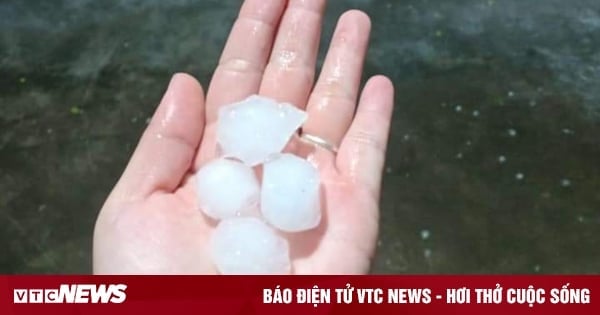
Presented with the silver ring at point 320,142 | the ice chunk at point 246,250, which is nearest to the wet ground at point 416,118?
the silver ring at point 320,142

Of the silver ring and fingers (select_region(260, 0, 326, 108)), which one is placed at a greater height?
fingers (select_region(260, 0, 326, 108))

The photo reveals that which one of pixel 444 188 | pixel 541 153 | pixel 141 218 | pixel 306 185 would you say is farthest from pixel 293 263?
pixel 541 153

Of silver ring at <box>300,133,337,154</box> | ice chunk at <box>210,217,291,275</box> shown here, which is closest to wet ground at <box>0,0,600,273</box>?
silver ring at <box>300,133,337,154</box>

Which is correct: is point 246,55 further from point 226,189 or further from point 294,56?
point 226,189

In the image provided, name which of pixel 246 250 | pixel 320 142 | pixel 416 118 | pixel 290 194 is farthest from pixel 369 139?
pixel 416 118

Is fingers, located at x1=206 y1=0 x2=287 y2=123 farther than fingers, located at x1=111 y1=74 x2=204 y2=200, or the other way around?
fingers, located at x1=206 y1=0 x2=287 y2=123

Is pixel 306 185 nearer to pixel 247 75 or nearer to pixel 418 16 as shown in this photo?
pixel 247 75

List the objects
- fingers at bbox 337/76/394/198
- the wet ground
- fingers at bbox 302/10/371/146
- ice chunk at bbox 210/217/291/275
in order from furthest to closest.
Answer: the wet ground → fingers at bbox 302/10/371/146 → fingers at bbox 337/76/394/198 → ice chunk at bbox 210/217/291/275

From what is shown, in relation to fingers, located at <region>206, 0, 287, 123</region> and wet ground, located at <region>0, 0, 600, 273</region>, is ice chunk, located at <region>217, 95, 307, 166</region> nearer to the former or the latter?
fingers, located at <region>206, 0, 287, 123</region>
